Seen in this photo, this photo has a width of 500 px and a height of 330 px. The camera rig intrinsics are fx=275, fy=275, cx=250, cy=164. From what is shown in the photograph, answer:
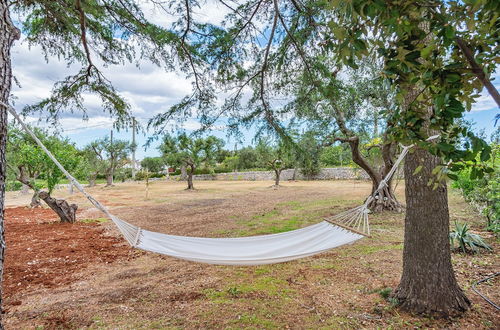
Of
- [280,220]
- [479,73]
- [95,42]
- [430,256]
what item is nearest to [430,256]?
[430,256]

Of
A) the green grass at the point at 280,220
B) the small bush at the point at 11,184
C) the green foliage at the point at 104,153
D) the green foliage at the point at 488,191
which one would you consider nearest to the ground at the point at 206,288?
the green foliage at the point at 488,191

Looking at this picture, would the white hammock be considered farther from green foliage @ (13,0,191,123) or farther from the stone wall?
the stone wall

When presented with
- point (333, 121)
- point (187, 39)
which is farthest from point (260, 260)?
point (333, 121)

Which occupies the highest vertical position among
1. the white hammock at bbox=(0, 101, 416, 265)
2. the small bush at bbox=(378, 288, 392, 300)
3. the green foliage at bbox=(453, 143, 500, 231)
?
the green foliage at bbox=(453, 143, 500, 231)

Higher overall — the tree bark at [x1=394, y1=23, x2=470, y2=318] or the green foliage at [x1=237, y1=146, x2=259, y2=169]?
the green foliage at [x1=237, y1=146, x2=259, y2=169]

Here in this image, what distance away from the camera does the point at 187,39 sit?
9.84ft

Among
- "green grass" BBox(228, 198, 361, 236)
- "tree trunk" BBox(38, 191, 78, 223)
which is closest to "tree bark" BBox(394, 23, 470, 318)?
"green grass" BBox(228, 198, 361, 236)

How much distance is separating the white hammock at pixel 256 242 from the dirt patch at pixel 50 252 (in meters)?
1.07

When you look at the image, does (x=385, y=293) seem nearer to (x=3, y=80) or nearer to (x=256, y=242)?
(x=256, y=242)

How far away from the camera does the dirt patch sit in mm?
2445

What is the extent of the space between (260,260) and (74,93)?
118 inches

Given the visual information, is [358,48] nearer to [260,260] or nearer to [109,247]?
[260,260]

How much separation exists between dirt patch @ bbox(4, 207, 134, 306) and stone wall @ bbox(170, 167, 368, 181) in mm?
11742

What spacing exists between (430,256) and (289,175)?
629 inches
